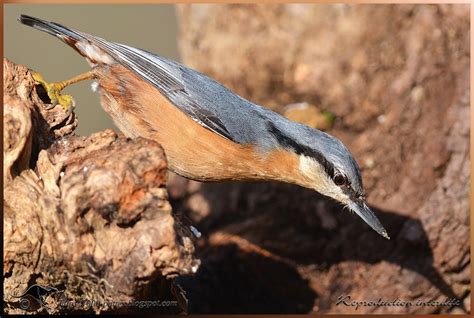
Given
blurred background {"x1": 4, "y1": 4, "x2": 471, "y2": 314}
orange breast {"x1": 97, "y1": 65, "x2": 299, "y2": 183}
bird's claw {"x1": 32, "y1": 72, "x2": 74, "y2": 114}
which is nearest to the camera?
bird's claw {"x1": 32, "y1": 72, "x2": 74, "y2": 114}

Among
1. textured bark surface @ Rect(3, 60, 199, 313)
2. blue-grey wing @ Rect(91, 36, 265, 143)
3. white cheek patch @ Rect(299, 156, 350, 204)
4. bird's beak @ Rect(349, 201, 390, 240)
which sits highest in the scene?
blue-grey wing @ Rect(91, 36, 265, 143)

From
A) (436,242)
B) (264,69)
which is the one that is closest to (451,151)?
(436,242)

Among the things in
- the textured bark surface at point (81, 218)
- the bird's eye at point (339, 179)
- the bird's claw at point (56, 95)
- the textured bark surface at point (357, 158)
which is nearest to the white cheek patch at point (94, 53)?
the bird's claw at point (56, 95)

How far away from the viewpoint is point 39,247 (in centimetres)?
360

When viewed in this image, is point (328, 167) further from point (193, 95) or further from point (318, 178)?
point (193, 95)

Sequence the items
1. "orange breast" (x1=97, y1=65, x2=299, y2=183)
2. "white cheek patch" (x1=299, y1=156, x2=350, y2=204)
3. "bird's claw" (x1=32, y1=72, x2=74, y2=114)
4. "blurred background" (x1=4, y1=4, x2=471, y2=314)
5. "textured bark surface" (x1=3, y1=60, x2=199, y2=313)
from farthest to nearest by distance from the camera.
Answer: "blurred background" (x1=4, y1=4, x2=471, y2=314)
"white cheek patch" (x1=299, y1=156, x2=350, y2=204)
"orange breast" (x1=97, y1=65, x2=299, y2=183)
"bird's claw" (x1=32, y1=72, x2=74, y2=114)
"textured bark surface" (x1=3, y1=60, x2=199, y2=313)

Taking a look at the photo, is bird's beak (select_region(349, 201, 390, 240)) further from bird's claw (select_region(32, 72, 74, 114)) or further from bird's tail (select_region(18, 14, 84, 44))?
bird's tail (select_region(18, 14, 84, 44))

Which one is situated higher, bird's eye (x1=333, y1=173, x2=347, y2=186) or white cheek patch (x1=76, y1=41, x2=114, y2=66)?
white cheek patch (x1=76, y1=41, x2=114, y2=66)

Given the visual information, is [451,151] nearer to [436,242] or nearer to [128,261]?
[436,242]

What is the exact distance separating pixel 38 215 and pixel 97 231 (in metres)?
0.39

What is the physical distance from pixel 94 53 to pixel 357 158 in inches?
110

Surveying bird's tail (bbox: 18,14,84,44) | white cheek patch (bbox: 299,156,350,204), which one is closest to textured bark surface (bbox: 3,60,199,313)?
bird's tail (bbox: 18,14,84,44)

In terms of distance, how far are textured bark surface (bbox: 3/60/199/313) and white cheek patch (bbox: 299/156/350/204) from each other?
1.27 m

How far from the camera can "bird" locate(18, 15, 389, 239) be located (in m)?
4.43
